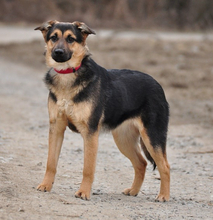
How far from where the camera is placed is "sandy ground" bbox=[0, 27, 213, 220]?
18.4 feet

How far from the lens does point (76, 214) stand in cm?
534

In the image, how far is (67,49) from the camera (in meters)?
6.01

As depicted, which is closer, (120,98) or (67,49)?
(67,49)

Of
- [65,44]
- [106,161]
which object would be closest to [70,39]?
[65,44]

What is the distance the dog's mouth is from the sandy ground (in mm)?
1503

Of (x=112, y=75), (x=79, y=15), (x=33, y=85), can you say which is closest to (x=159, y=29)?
(x=79, y=15)

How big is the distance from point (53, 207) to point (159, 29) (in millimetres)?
27799

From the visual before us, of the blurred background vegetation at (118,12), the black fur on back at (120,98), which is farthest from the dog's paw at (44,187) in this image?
the blurred background vegetation at (118,12)

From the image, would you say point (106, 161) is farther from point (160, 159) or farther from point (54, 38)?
point (54, 38)

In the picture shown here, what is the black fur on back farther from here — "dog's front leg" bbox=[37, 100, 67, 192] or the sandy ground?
the sandy ground

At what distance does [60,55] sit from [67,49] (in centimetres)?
14

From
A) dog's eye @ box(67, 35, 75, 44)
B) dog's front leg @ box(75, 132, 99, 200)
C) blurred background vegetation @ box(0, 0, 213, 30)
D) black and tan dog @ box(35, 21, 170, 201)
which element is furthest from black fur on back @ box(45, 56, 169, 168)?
blurred background vegetation @ box(0, 0, 213, 30)

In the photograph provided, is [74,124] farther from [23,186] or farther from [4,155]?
[4,155]

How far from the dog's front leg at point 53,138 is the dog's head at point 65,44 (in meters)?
0.51
